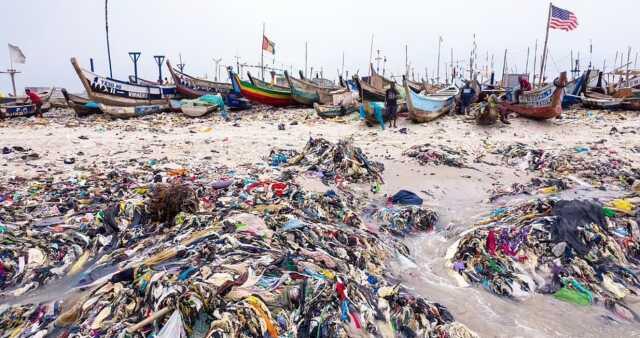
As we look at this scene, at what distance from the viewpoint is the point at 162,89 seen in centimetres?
1817

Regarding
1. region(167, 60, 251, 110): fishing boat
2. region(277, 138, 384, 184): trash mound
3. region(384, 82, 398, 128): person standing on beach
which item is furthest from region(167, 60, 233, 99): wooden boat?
region(277, 138, 384, 184): trash mound

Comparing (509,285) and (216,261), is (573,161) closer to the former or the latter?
(509,285)

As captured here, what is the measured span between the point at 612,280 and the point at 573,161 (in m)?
5.51

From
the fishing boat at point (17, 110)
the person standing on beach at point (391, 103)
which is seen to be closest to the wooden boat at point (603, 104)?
the person standing on beach at point (391, 103)

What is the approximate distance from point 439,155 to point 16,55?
26.5m

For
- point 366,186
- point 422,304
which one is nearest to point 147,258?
point 422,304

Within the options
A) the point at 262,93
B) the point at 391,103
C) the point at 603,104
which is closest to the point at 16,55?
the point at 262,93

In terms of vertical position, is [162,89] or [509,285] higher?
[162,89]

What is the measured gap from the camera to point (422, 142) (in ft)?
35.7

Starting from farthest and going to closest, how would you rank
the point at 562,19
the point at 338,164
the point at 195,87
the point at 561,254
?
the point at 195,87, the point at 562,19, the point at 338,164, the point at 561,254

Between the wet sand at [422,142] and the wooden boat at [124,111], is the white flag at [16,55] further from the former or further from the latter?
the wooden boat at [124,111]

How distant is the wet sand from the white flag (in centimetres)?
952

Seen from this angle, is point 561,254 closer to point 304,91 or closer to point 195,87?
point 304,91

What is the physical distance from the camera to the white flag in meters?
23.0
